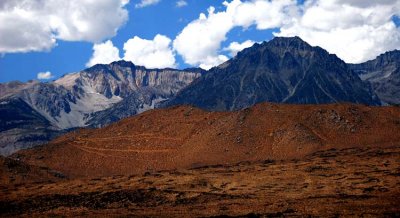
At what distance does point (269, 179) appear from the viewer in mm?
94500

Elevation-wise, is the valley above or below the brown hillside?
below

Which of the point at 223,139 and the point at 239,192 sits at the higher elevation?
the point at 223,139

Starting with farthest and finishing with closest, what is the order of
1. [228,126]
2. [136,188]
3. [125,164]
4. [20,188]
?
[228,126], [125,164], [20,188], [136,188]

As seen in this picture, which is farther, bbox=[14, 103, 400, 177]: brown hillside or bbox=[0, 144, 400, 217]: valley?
bbox=[14, 103, 400, 177]: brown hillside

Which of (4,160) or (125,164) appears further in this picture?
(125,164)

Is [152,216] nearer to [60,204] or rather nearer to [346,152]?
[60,204]

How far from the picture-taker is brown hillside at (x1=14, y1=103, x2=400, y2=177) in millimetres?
140875

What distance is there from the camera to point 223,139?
490 feet

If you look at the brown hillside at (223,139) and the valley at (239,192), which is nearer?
the valley at (239,192)

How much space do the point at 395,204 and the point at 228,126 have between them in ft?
311

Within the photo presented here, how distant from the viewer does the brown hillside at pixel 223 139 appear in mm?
140875

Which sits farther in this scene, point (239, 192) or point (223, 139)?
point (223, 139)

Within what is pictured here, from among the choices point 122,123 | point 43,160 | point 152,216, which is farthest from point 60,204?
point 122,123

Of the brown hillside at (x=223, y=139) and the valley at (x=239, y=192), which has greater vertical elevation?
the brown hillside at (x=223, y=139)
